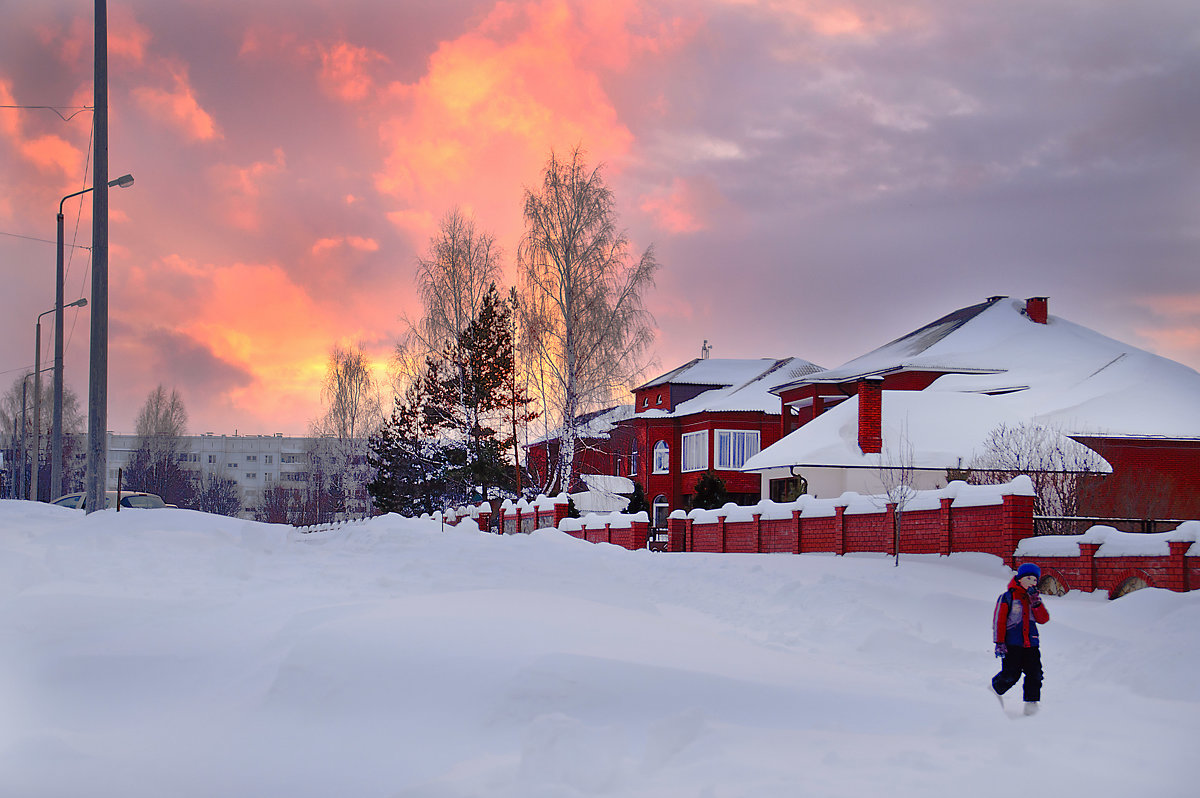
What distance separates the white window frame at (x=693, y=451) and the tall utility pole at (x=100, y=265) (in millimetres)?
32331

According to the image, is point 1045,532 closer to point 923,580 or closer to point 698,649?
point 923,580

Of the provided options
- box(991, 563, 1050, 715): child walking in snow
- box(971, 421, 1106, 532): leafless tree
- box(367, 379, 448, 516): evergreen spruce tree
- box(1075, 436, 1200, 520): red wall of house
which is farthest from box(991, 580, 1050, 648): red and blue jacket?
box(367, 379, 448, 516): evergreen spruce tree

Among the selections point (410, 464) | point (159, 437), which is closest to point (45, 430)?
point (159, 437)

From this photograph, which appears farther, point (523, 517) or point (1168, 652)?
point (523, 517)

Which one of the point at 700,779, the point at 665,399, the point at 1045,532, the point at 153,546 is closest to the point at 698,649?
the point at 700,779

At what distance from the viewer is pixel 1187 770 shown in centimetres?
649

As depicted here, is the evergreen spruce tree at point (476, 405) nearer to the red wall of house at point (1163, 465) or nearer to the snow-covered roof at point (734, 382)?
the snow-covered roof at point (734, 382)

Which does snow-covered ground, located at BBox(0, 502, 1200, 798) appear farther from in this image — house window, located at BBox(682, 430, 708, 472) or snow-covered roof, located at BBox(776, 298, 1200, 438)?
house window, located at BBox(682, 430, 708, 472)

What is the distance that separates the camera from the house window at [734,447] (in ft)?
148

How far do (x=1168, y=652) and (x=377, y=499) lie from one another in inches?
1405

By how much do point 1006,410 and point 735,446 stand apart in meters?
16.6

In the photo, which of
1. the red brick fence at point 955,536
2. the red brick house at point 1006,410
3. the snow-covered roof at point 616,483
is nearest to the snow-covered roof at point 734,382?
the snow-covered roof at point 616,483

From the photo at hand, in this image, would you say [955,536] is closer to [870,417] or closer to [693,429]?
[870,417]

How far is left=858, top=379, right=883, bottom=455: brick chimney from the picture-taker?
27.8 m
